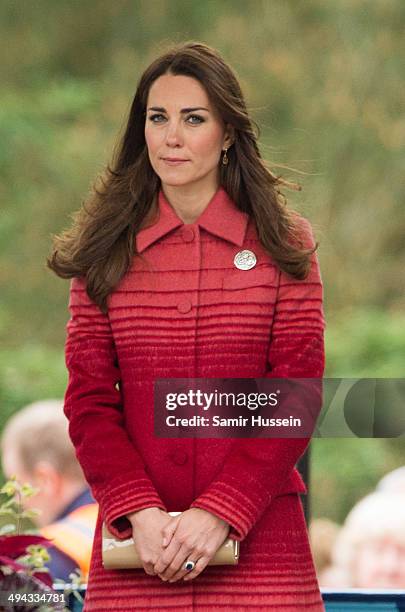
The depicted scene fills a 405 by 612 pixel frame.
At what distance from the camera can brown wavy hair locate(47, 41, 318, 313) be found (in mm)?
1269

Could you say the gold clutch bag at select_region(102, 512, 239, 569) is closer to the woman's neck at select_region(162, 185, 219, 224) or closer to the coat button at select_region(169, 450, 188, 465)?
the coat button at select_region(169, 450, 188, 465)

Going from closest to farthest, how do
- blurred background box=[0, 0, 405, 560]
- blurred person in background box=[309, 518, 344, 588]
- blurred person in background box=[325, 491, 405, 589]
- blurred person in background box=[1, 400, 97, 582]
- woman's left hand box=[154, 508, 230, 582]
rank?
woman's left hand box=[154, 508, 230, 582] → blurred person in background box=[1, 400, 97, 582] → blurred person in background box=[325, 491, 405, 589] → blurred person in background box=[309, 518, 344, 588] → blurred background box=[0, 0, 405, 560]

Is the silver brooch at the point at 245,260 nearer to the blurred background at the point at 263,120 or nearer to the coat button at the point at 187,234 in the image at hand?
the coat button at the point at 187,234

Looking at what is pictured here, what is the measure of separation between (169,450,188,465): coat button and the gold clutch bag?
60mm

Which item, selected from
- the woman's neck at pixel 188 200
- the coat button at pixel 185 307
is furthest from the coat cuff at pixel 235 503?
the woman's neck at pixel 188 200

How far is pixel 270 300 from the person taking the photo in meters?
1.26

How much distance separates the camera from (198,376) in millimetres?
1260

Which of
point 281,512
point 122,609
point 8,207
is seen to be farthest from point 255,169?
point 8,207

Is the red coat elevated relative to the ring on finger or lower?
elevated

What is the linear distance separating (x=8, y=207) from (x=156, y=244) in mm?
3756

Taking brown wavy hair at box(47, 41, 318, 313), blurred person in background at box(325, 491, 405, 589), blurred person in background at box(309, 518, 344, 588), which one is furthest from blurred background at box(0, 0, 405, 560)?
brown wavy hair at box(47, 41, 318, 313)

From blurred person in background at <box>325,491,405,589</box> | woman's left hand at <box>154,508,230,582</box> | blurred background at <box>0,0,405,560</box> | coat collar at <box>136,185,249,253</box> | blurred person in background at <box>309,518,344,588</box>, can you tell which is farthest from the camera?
blurred background at <box>0,0,405,560</box>

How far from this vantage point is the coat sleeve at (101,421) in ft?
4.02

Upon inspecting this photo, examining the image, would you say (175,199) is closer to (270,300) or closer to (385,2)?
(270,300)
